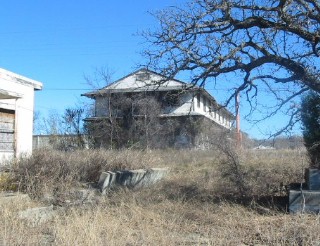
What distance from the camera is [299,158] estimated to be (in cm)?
1395

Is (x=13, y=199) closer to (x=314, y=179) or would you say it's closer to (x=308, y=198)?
(x=308, y=198)

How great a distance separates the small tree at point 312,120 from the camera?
11195 mm

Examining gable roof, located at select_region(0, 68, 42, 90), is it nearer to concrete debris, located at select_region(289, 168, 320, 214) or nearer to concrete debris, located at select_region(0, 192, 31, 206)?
concrete debris, located at select_region(0, 192, 31, 206)

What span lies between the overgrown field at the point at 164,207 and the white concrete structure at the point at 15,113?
3.01 m

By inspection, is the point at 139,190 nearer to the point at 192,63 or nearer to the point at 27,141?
the point at 192,63

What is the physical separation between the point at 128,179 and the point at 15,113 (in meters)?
5.56

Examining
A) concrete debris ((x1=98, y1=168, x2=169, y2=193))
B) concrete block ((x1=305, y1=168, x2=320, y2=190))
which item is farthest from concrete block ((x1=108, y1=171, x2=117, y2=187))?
concrete block ((x1=305, y1=168, x2=320, y2=190))

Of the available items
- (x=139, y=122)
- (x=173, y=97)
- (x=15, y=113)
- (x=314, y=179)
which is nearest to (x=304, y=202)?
(x=314, y=179)

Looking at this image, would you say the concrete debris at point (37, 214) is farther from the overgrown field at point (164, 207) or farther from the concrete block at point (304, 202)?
the concrete block at point (304, 202)

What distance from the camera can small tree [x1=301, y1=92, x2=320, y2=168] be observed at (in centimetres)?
1120

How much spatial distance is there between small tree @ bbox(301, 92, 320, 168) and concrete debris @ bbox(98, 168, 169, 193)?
5.27 metres

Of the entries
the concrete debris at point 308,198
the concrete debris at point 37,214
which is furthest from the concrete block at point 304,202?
the concrete debris at point 37,214

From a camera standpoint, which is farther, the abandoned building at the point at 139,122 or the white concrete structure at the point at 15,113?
the abandoned building at the point at 139,122

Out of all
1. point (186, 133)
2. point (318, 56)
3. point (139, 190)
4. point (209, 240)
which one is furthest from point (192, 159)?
point (186, 133)
